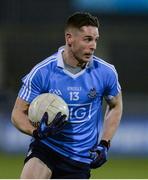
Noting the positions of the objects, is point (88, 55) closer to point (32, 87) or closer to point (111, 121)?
point (32, 87)

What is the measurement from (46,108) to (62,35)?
16.0 meters

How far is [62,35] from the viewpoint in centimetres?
2256

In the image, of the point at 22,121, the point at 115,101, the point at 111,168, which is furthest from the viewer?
the point at 111,168

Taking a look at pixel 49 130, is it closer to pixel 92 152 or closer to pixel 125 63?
pixel 92 152

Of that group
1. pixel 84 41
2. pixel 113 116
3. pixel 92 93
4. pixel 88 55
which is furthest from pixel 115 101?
pixel 84 41

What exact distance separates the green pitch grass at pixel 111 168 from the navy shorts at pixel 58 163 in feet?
18.0

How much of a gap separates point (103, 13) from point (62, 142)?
50.0 feet

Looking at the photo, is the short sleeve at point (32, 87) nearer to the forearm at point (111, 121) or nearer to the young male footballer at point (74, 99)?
the young male footballer at point (74, 99)

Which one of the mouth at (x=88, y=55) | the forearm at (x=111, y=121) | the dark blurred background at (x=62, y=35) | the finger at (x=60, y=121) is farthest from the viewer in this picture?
the dark blurred background at (x=62, y=35)

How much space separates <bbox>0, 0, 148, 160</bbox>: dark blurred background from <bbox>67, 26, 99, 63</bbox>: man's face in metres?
14.2

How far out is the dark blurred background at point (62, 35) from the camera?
21594mm

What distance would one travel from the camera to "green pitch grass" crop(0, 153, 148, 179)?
12.9m

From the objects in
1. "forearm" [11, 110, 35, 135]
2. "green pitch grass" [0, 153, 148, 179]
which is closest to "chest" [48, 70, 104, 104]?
"forearm" [11, 110, 35, 135]

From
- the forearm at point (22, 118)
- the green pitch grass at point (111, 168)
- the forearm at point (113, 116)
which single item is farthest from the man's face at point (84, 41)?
the green pitch grass at point (111, 168)
